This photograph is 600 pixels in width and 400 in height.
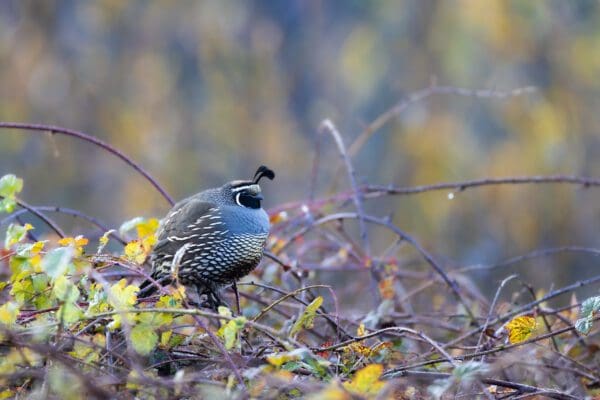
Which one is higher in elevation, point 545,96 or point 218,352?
point 545,96

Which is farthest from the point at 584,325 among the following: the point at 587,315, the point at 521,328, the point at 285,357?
the point at 285,357

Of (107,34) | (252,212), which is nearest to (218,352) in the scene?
(252,212)

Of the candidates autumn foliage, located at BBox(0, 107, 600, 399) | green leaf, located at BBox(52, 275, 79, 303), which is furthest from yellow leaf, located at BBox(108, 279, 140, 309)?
green leaf, located at BBox(52, 275, 79, 303)

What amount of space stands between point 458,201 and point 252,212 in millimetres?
5617

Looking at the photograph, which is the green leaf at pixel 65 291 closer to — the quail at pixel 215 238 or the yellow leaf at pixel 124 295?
the yellow leaf at pixel 124 295

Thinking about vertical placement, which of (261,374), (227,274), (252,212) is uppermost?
(252,212)

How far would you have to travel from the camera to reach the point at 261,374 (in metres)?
2.13

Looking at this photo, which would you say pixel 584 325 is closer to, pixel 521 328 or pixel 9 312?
pixel 521 328

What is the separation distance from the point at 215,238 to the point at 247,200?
0.21m

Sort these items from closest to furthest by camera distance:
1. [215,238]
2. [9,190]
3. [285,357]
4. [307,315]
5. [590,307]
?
1. [285,357]
2. [307,315]
3. [590,307]
4. [9,190]
5. [215,238]

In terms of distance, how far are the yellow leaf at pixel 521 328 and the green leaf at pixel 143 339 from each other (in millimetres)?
978

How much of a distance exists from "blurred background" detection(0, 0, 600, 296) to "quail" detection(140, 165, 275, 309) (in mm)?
4476

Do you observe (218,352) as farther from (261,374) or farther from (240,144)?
(240,144)

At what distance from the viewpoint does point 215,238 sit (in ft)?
12.0
